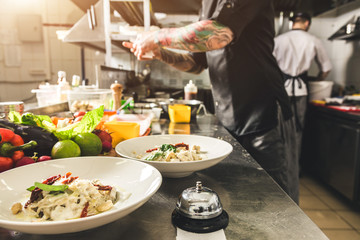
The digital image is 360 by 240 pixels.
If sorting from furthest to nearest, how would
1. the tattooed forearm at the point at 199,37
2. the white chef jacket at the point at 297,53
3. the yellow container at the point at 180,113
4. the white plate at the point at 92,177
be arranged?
the white chef jacket at the point at 297,53
the yellow container at the point at 180,113
the tattooed forearm at the point at 199,37
the white plate at the point at 92,177

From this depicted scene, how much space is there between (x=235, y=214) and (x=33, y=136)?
64 centimetres

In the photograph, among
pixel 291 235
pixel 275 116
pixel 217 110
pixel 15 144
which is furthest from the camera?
pixel 217 110

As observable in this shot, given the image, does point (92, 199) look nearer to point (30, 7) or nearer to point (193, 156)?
point (193, 156)

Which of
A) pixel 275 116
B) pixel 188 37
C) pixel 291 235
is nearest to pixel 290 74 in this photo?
pixel 275 116

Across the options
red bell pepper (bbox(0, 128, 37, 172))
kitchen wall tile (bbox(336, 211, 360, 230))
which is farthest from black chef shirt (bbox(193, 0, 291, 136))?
kitchen wall tile (bbox(336, 211, 360, 230))

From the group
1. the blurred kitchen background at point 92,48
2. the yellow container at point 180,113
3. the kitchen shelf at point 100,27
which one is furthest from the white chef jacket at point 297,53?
the yellow container at point 180,113

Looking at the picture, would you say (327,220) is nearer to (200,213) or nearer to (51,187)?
(200,213)

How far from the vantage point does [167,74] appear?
4.97 metres

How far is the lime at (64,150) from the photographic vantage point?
812 millimetres

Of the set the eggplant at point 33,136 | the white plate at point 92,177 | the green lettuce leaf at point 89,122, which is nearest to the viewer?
the white plate at point 92,177

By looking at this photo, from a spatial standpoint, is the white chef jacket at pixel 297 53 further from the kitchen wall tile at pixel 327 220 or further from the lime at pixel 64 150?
the lime at pixel 64 150

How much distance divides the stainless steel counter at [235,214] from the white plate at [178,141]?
0.17ft

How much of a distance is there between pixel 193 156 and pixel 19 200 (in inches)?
19.3

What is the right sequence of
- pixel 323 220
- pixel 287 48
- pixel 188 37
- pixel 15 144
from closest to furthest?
pixel 15 144 → pixel 188 37 → pixel 323 220 → pixel 287 48
